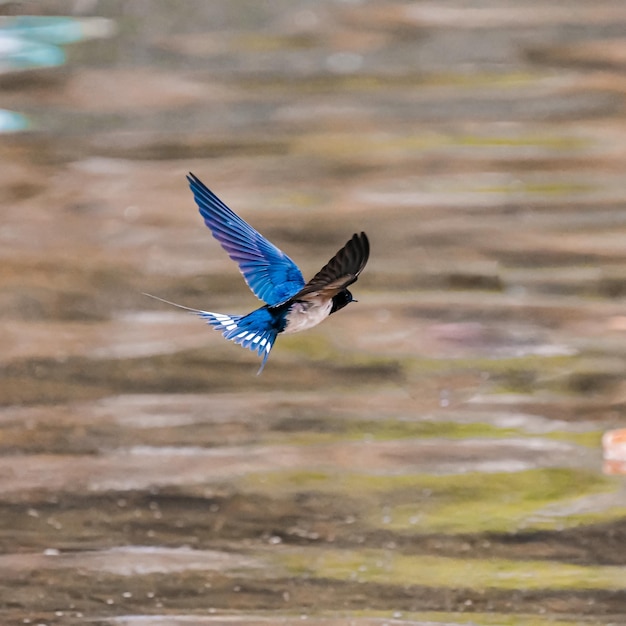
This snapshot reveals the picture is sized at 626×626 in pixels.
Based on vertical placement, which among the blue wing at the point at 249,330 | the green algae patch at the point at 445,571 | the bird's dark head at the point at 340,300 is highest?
the bird's dark head at the point at 340,300

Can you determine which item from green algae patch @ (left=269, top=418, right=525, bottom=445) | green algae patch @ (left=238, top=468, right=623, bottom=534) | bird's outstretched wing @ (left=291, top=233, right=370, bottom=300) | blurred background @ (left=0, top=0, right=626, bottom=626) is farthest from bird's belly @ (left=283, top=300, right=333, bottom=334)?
green algae patch @ (left=269, top=418, right=525, bottom=445)

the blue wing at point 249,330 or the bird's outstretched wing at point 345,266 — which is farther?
the blue wing at point 249,330

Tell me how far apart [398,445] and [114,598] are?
1.69 feet

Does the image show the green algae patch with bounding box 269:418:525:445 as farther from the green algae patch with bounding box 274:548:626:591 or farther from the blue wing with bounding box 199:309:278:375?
the blue wing with bounding box 199:309:278:375

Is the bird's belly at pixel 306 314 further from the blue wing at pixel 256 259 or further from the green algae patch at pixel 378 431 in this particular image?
the green algae patch at pixel 378 431

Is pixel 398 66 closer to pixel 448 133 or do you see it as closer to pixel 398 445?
pixel 448 133

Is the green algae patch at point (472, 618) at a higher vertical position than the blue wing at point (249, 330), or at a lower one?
lower

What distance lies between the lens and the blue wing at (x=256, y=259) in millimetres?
878

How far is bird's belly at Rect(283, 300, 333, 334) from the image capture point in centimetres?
81

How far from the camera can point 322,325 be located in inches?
85.7

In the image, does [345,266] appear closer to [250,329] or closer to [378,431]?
[250,329]

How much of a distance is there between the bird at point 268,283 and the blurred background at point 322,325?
0.66 metres

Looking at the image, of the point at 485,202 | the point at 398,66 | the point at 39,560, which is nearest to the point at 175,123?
the point at 398,66

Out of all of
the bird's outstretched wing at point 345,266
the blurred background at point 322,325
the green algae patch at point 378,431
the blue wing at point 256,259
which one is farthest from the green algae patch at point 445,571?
the bird's outstretched wing at point 345,266
